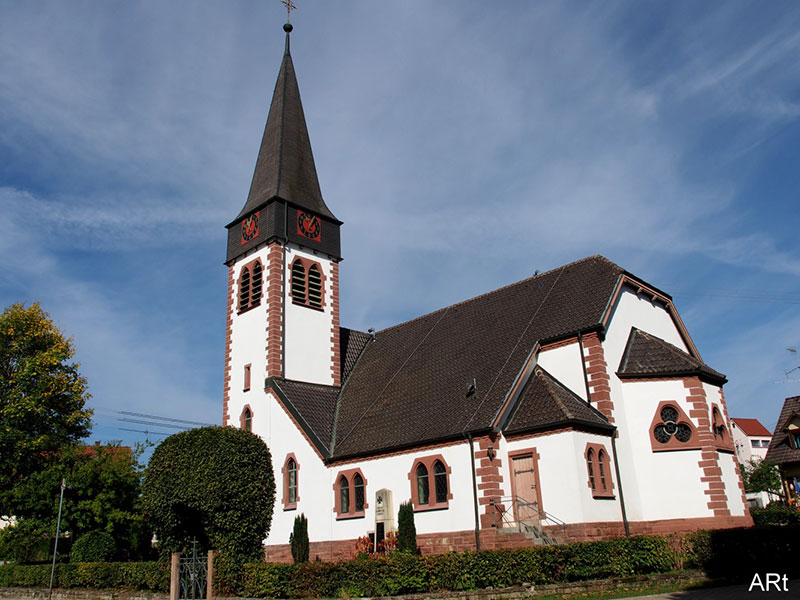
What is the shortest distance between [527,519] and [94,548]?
19.2 meters

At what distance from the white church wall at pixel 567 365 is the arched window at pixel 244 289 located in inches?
596

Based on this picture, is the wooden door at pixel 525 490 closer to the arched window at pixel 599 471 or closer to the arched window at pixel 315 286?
the arched window at pixel 599 471

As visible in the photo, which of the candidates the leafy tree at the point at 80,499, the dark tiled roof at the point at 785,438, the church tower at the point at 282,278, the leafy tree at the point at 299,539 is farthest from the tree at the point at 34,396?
the dark tiled roof at the point at 785,438

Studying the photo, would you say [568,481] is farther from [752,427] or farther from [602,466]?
[752,427]

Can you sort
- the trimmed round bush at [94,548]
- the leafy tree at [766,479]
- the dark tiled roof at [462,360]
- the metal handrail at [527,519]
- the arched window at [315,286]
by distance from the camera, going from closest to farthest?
the metal handrail at [527,519], the dark tiled roof at [462,360], the trimmed round bush at [94,548], the arched window at [315,286], the leafy tree at [766,479]

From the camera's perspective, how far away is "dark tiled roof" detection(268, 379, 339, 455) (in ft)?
91.9

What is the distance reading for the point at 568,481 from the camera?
20.8 m

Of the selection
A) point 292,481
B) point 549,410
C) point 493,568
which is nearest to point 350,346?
point 292,481

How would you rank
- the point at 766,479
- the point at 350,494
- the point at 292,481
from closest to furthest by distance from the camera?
the point at 350,494
the point at 292,481
the point at 766,479

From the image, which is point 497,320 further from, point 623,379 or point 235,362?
point 235,362

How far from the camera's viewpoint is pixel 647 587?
16016mm

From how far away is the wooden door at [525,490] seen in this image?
21.4 m

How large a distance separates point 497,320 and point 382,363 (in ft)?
21.3

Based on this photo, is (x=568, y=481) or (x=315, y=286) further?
(x=315, y=286)
